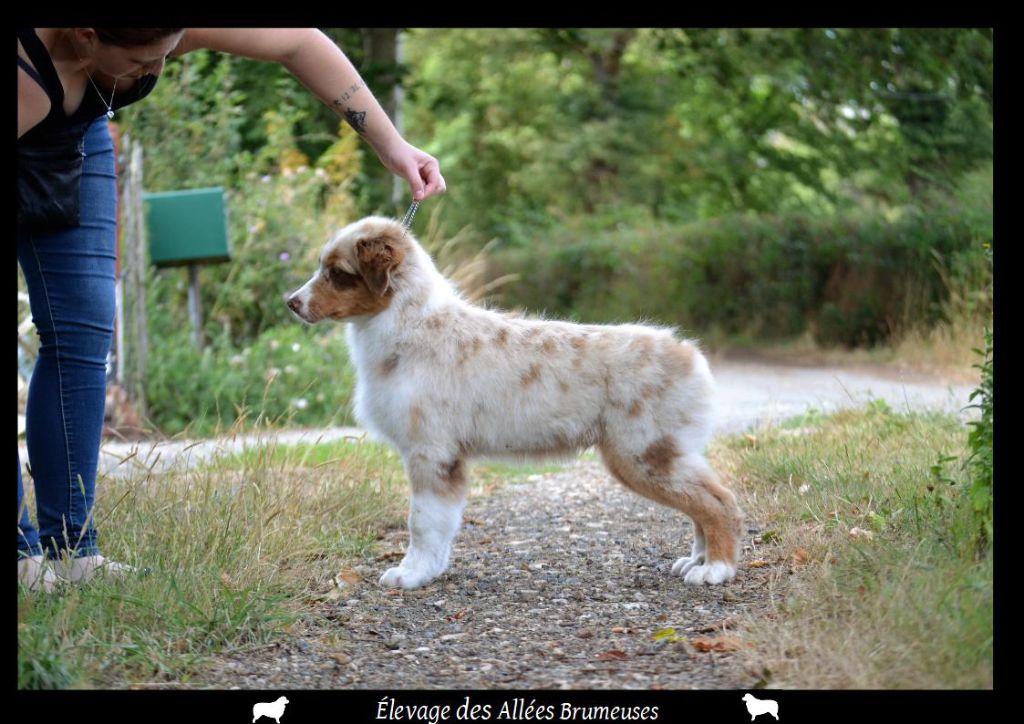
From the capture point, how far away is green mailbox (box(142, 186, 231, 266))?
928 centimetres

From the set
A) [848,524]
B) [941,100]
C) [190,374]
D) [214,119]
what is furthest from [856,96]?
[848,524]

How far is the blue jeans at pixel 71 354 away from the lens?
4.15 metres

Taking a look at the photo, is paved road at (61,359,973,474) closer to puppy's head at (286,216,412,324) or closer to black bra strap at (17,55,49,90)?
puppy's head at (286,216,412,324)

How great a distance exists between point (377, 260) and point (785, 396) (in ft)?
20.4

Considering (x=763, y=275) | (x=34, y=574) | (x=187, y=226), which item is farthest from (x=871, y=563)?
(x=763, y=275)

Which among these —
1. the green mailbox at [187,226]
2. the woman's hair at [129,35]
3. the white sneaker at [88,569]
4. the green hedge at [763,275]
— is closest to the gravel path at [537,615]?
the white sneaker at [88,569]

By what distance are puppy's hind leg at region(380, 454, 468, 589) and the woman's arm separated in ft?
3.80

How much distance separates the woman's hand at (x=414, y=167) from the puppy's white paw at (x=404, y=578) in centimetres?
160

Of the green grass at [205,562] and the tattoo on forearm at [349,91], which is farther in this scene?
the tattoo on forearm at [349,91]

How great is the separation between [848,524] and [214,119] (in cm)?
802
